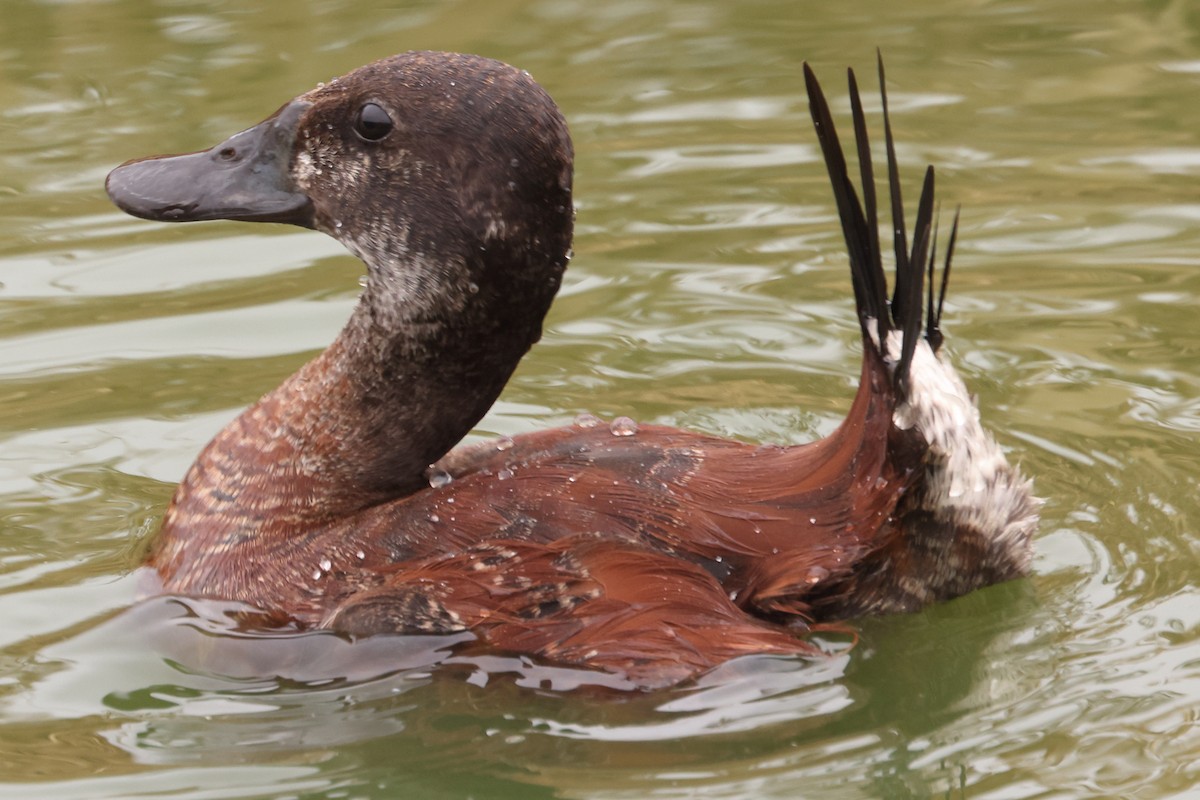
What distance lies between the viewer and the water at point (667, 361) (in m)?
3.81

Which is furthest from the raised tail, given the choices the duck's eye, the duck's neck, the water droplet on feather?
the duck's eye

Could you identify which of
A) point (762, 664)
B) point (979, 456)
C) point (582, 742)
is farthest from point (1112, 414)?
point (582, 742)

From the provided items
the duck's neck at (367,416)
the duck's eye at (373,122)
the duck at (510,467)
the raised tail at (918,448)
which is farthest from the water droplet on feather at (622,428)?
the duck's eye at (373,122)

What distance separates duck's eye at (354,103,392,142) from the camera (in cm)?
431

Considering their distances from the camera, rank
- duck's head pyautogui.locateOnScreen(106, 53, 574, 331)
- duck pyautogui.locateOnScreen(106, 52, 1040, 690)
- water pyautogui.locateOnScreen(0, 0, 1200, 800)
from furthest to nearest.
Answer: duck's head pyautogui.locateOnScreen(106, 53, 574, 331), duck pyautogui.locateOnScreen(106, 52, 1040, 690), water pyautogui.locateOnScreen(0, 0, 1200, 800)

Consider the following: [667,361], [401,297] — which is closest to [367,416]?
[401,297]

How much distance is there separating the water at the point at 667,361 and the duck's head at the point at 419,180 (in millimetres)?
883

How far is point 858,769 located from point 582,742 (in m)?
0.56

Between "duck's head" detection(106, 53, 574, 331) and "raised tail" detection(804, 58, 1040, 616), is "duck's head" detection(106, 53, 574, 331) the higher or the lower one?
the higher one

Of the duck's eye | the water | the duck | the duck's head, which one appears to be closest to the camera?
the water

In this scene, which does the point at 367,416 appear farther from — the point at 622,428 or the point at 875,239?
the point at 875,239

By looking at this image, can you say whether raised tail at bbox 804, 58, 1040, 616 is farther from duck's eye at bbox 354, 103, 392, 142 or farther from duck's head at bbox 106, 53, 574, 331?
duck's eye at bbox 354, 103, 392, 142

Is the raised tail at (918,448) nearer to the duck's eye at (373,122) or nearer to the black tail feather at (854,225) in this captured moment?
the black tail feather at (854,225)

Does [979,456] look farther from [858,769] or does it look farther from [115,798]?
[115,798]
